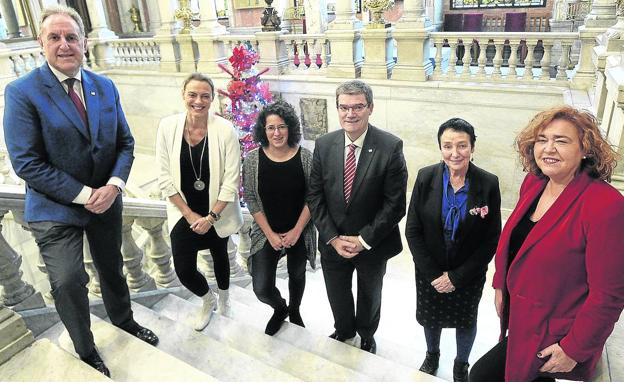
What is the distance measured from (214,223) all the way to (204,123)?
570mm

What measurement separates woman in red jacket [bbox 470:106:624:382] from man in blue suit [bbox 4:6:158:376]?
1.86m

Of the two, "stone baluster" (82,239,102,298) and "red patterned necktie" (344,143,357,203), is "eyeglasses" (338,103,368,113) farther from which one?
"stone baluster" (82,239,102,298)

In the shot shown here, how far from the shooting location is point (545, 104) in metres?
5.66

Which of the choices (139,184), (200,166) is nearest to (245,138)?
(139,184)

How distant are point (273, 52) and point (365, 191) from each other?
5.86 metres

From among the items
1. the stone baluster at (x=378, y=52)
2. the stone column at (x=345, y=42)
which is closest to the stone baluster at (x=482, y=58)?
the stone baluster at (x=378, y=52)

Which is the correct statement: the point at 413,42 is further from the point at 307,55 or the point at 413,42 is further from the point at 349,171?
the point at 349,171

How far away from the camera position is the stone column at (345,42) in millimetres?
6816

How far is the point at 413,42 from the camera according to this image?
6.38 meters

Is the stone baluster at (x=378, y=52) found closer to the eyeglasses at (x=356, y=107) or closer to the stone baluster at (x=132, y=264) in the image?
the eyeglasses at (x=356, y=107)

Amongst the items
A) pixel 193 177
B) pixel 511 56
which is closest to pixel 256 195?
pixel 193 177

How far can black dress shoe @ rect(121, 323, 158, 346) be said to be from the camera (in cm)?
245

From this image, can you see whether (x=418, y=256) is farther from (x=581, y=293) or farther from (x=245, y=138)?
(x=245, y=138)

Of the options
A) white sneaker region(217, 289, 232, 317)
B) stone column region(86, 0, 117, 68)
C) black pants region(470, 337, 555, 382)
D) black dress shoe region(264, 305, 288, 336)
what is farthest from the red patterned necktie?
stone column region(86, 0, 117, 68)
